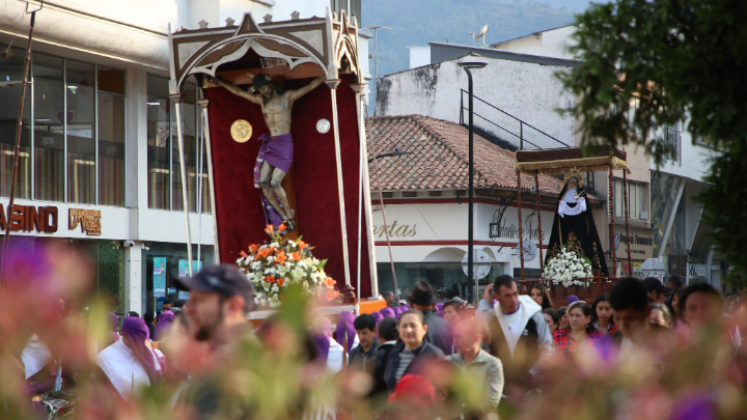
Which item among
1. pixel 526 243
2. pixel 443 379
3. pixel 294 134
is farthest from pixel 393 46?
pixel 443 379

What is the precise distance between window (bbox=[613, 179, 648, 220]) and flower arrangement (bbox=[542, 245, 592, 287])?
17.0 m

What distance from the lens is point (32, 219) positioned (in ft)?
57.5

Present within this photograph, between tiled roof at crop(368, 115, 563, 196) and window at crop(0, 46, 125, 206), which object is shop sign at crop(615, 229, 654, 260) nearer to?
tiled roof at crop(368, 115, 563, 196)

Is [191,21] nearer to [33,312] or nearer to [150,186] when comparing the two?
[150,186]

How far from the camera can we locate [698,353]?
179 cm

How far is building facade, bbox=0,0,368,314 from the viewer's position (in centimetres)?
1733

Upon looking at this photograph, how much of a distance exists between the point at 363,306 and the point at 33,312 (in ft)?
36.1

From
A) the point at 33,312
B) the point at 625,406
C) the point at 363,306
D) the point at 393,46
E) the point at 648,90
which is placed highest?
the point at 393,46

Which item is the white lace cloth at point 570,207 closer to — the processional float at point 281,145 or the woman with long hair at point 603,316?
the processional float at point 281,145

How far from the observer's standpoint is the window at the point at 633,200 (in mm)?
36847

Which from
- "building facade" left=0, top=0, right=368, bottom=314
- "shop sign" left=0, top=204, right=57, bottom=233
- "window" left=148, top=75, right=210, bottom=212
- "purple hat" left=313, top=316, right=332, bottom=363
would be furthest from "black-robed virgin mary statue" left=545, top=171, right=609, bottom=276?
"purple hat" left=313, top=316, right=332, bottom=363

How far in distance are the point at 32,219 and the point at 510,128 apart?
913 inches

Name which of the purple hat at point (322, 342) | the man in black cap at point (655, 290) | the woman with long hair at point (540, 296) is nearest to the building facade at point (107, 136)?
the woman with long hair at point (540, 296)

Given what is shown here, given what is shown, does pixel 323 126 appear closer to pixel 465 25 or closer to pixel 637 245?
pixel 637 245
